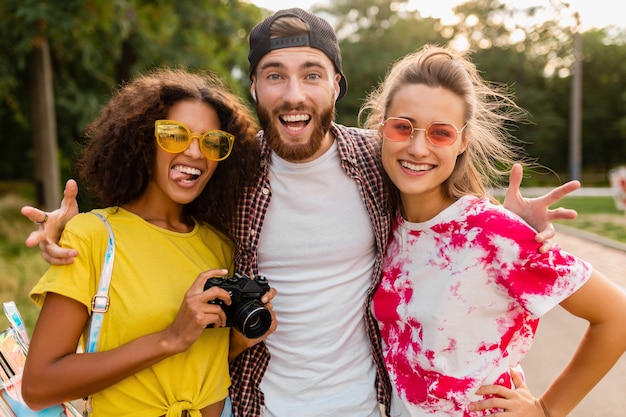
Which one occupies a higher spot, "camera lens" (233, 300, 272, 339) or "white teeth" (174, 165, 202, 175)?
"white teeth" (174, 165, 202, 175)

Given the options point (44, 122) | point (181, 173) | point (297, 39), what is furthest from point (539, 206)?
point (44, 122)

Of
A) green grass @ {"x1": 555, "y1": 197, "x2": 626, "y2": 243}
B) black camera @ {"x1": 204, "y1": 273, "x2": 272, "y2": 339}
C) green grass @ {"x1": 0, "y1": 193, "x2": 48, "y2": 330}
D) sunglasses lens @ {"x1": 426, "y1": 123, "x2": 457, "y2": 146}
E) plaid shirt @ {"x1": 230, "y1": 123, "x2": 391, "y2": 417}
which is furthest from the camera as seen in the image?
green grass @ {"x1": 555, "y1": 197, "x2": 626, "y2": 243}

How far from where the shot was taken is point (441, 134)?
2070mm

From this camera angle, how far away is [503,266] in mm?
1841

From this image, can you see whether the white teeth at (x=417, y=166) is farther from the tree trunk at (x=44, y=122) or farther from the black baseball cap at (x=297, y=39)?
the tree trunk at (x=44, y=122)

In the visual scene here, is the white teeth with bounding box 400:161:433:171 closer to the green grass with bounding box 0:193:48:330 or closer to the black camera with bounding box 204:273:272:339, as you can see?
the black camera with bounding box 204:273:272:339

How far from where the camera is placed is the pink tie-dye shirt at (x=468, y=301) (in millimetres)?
1807

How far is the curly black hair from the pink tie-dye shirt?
860 millimetres

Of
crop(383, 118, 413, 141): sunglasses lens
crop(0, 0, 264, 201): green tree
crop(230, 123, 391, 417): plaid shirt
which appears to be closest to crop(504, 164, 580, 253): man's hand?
crop(383, 118, 413, 141): sunglasses lens

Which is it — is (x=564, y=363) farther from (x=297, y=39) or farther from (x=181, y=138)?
(x=181, y=138)

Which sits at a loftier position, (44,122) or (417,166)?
(44,122)

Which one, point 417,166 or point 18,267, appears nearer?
point 417,166

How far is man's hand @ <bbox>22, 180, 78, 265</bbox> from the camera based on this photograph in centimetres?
Answer: 179

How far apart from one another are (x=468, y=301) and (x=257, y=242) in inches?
36.6
